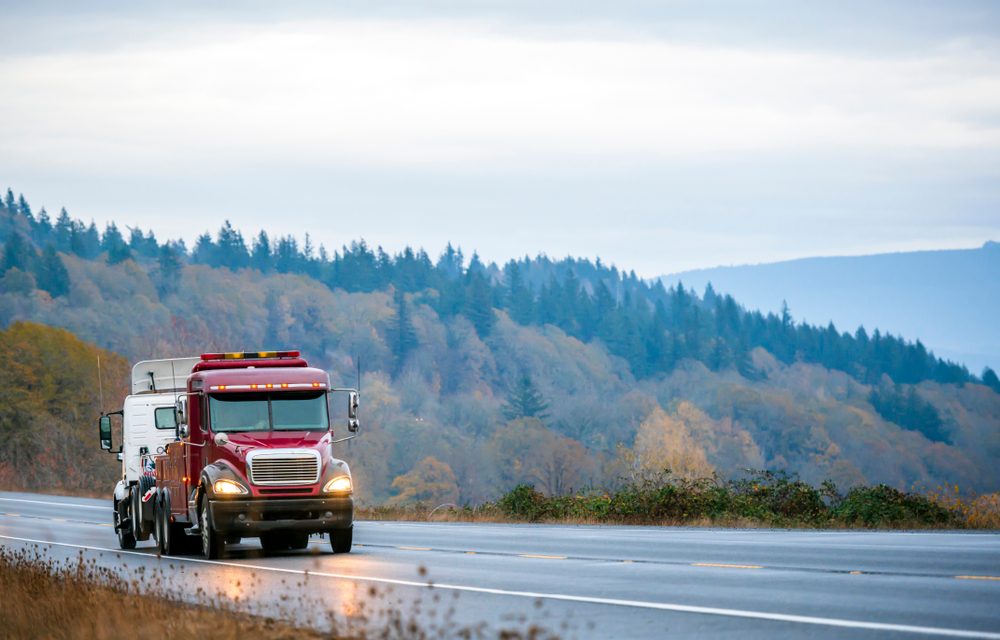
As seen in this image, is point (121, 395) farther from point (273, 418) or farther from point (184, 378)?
point (273, 418)

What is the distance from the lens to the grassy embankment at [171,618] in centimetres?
1287

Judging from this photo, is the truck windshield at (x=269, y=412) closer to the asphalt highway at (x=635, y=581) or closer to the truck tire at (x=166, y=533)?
the asphalt highway at (x=635, y=581)

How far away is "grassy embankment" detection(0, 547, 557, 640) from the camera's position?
1287cm

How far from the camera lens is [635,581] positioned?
18.2 metres

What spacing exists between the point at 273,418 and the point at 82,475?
60966 millimetres

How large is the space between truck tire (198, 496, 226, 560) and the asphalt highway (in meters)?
0.34

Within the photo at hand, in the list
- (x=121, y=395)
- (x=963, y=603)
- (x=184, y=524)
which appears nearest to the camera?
(x=963, y=603)

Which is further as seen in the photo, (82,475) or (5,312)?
(5,312)

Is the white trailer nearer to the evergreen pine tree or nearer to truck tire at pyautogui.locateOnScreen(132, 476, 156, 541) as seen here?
truck tire at pyautogui.locateOnScreen(132, 476, 156, 541)

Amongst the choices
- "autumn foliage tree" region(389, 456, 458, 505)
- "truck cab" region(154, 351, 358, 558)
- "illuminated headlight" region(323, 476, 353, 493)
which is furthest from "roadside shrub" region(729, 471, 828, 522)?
"autumn foliage tree" region(389, 456, 458, 505)

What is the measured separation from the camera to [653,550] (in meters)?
23.7

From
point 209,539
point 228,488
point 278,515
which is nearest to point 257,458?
point 228,488

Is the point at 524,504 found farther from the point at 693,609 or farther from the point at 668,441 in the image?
the point at 668,441

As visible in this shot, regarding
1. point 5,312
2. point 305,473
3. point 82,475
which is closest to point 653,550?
point 305,473
